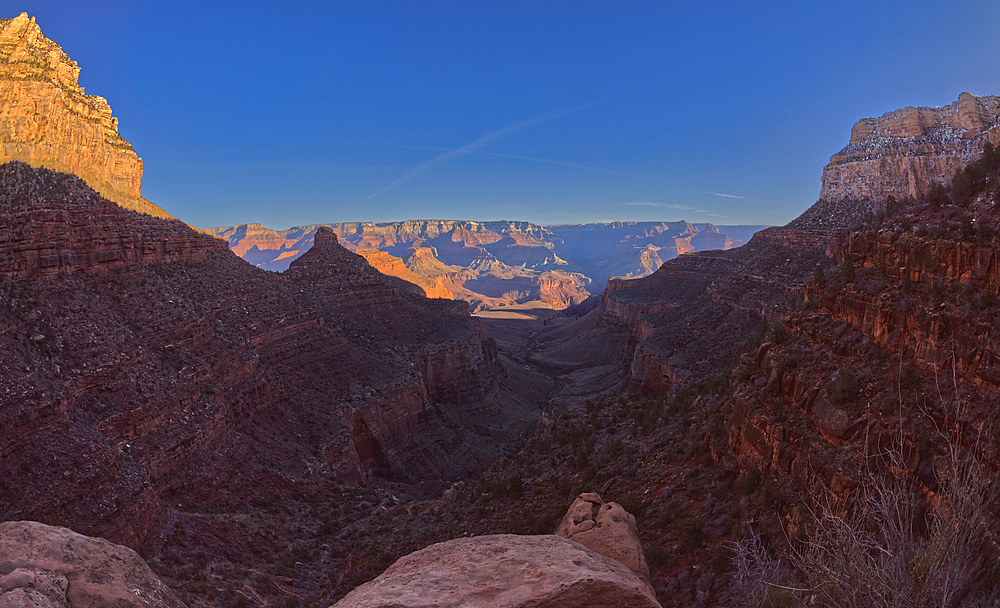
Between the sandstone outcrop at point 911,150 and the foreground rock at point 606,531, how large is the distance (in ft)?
183

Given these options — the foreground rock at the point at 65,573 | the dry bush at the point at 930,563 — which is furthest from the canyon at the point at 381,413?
the dry bush at the point at 930,563

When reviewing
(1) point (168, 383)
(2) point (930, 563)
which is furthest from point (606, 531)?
(1) point (168, 383)

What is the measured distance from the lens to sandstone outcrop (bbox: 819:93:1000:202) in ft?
170

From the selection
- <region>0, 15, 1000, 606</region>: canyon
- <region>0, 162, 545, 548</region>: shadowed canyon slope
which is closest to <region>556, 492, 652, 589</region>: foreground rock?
<region>0, 15, 1000, 606</region>: canyon

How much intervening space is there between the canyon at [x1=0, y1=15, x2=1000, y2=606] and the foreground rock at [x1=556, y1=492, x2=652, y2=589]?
14 cm

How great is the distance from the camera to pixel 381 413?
40.5 metres

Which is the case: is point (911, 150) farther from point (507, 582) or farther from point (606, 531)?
point (507, 582)

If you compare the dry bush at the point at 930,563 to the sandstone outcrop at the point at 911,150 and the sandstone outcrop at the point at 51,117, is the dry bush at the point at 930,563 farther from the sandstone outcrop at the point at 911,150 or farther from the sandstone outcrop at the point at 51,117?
the sandstone outcrop at the point at 911,150

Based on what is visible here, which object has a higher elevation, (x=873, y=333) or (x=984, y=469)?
(x=873, y=333)

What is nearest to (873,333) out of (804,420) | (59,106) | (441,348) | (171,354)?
(804,420)

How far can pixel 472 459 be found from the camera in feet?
142

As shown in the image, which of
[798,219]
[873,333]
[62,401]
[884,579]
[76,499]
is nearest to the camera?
[884,579]

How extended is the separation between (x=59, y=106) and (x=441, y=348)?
3869cm

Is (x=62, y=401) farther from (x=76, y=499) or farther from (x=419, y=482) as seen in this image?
(x=419, y=482)
